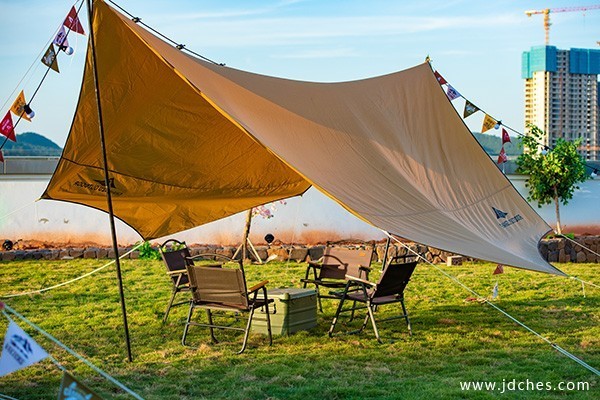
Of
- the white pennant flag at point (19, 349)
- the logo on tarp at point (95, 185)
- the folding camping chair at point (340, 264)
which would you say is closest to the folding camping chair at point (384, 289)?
the folding camping chair at point (340, 264)

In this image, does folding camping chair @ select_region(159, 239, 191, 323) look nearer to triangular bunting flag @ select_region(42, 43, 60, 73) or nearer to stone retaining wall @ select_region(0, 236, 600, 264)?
triangular bunting flag @ select_region(42, 43, 60, 73)

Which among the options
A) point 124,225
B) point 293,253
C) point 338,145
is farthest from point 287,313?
point 124,225

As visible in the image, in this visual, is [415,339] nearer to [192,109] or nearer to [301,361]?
[301,361]

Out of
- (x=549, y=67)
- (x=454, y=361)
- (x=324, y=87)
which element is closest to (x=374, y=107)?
(x=324, y=87)

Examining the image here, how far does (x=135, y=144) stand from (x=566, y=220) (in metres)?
8.78

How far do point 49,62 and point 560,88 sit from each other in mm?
16646

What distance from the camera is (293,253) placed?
11094mm

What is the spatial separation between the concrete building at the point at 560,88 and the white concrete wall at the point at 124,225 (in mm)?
7555

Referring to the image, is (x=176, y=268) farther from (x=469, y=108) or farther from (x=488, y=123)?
(x=488, y=123)

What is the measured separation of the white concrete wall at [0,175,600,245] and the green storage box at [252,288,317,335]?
601 cm

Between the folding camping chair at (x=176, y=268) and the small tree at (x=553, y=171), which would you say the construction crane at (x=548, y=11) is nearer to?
the small tree at (x=553, y=171)

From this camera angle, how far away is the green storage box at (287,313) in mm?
6180

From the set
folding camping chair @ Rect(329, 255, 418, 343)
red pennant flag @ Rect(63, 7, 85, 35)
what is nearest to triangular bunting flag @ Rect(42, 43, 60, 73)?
red pennant flag @ Rect(63, 7, 85, 35)

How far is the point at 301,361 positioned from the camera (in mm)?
5391
